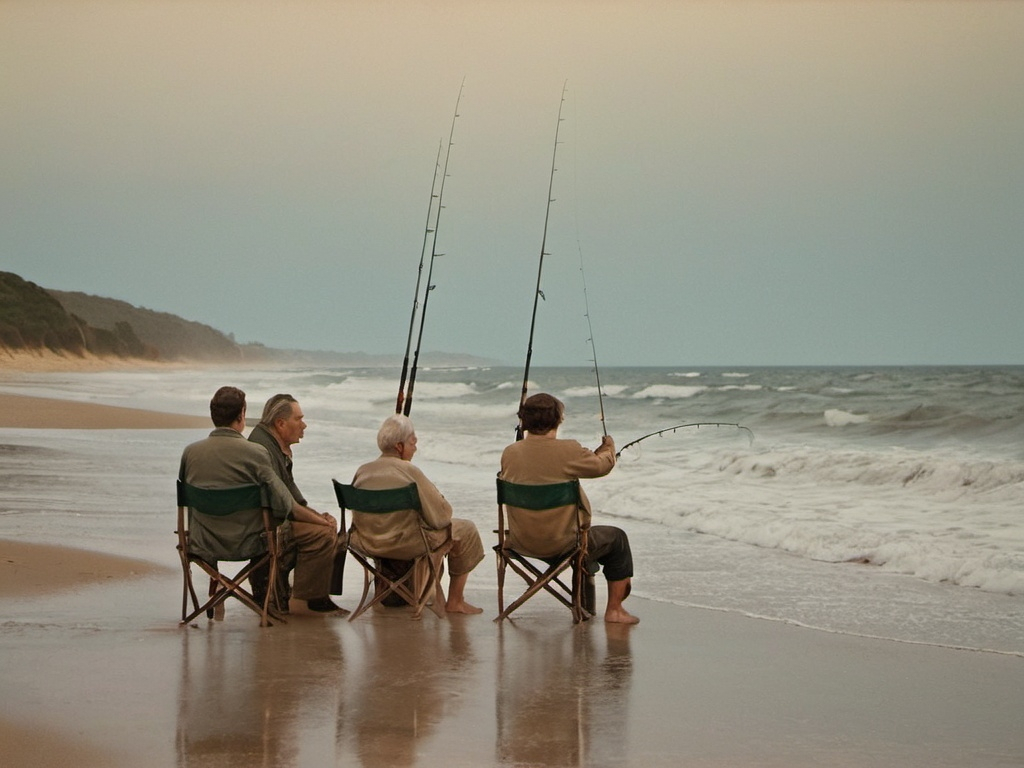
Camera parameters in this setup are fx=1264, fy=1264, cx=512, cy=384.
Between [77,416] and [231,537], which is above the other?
[231,537]

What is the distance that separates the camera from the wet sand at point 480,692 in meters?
2.91

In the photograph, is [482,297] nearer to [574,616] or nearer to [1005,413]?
[1005,413]

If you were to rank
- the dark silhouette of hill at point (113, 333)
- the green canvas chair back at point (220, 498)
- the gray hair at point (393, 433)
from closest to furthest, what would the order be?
the green canvas chair back at point (220, 498) < the gray hair at point (393, 433) < the dark silhouette of hill at point (113, 333)

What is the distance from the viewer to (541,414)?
447cm

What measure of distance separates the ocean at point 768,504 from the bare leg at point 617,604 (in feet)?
1.21

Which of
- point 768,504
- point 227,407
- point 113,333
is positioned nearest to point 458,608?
point 227,407

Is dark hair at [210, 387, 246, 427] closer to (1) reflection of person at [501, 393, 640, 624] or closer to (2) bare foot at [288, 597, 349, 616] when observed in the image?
(2) bare foot at [288, 597, 349, 616]

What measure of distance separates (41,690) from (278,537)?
1147 mm

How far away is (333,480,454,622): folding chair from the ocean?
0.86 m

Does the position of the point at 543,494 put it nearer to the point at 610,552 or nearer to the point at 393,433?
the point at 610,552

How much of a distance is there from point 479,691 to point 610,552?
1.12 metres

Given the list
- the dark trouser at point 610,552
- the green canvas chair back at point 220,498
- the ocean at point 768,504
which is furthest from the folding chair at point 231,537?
the ocean at point 768,504

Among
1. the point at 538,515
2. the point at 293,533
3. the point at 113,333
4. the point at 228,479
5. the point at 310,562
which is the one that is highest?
the point at 113,333

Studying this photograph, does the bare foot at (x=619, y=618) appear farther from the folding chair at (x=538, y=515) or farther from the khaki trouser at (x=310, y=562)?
the khaki trouser at (x=310, y=562)
